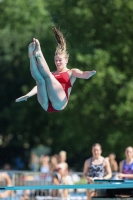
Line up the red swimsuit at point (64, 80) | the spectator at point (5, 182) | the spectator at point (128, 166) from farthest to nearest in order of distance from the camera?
the spectator at point (5, 182) < the spectator at point (128, 166) < the red swimsuit at point (64, 80)

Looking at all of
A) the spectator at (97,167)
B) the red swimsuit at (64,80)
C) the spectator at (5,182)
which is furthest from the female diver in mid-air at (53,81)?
the spectator at (5,182)

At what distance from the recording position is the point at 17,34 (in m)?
27.0

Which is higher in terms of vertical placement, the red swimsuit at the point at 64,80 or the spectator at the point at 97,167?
the red swimsuit at the point at 64,80

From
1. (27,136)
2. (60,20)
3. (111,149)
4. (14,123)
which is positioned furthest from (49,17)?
(27,136)

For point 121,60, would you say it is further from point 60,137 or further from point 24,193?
point 24,193

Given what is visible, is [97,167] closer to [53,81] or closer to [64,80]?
[64,80]

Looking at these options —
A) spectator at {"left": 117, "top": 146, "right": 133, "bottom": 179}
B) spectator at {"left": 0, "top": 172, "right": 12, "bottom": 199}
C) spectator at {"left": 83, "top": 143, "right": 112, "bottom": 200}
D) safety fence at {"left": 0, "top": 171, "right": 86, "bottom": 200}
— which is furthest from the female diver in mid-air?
spectator at {"left": 0, "top": 172, "right": 12, "bottom": 199}

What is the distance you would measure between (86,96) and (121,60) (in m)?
1.68

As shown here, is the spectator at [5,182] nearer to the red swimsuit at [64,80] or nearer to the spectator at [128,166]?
the spectator at [128,166]

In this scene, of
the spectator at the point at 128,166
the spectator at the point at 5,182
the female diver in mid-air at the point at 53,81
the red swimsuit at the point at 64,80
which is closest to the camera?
the female diver in mid-air at the point at 53,81

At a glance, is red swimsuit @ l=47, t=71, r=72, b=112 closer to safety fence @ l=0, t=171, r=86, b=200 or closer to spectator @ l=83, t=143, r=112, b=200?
spectator @ l=83, t=143, r=112, b=200

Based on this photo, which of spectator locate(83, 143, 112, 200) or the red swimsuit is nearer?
the red swimsuit

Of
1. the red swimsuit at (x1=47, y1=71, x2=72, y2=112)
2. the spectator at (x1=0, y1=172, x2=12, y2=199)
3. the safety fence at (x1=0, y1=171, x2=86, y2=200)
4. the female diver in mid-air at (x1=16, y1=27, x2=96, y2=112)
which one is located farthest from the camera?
the spectator at (x1=0, y1=172, x2=12, y2=199)

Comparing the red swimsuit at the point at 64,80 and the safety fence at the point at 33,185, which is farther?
the safety fence at the point at 33,185
